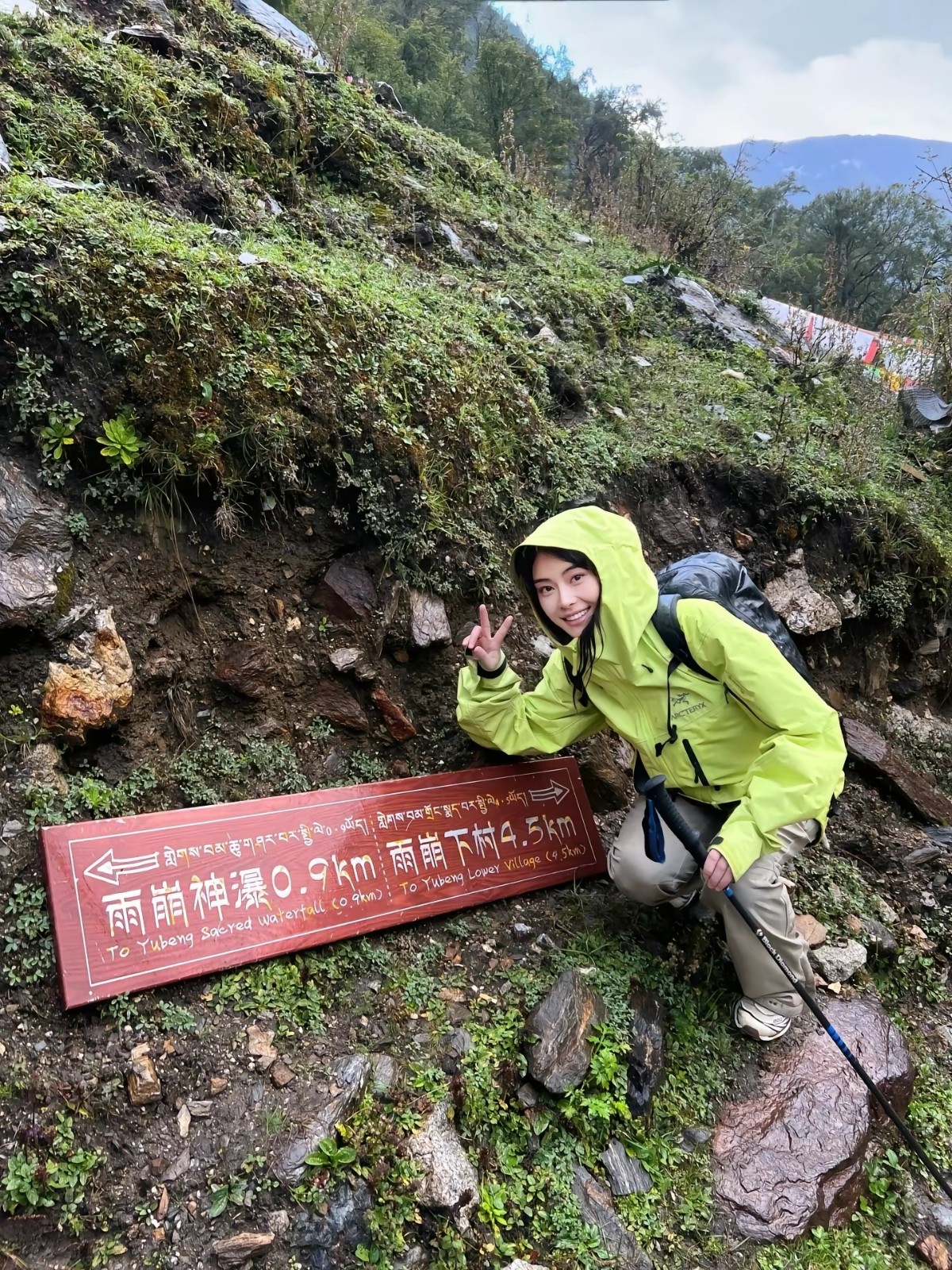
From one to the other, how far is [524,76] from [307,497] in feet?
64.9

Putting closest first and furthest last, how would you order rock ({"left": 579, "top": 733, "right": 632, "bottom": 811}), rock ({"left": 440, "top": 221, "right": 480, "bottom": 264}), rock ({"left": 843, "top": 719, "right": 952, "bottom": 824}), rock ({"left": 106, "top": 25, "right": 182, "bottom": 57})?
rock ({"left": 579, "top": 733, "right": 632, "bottom": 811}), rock ({"left": 843, "top": 719, "right": 952, "bottom": 824}), rock ({"left": 106, "top": 25, "right": 182, "bottom": 57}), rock ({"left": 440, "top": 221, "right": 480, "bottom": 264})

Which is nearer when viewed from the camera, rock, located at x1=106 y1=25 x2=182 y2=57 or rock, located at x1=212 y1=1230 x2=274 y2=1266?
rock, located at x1=212 y1=1230 x2=274 y2=1266

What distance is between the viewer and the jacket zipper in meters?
3.07

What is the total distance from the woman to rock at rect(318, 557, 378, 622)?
598mm

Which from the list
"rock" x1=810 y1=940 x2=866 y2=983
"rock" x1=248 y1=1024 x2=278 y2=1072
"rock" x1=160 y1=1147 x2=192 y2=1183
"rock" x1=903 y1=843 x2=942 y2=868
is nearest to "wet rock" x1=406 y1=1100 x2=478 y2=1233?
"rock" x1=248 y1=1024 x2=278 y2=1072

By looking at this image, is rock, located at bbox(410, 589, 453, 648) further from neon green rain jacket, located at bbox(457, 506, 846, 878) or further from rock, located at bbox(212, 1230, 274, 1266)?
rock, located at bbox(212, 1230, 274, 1266)

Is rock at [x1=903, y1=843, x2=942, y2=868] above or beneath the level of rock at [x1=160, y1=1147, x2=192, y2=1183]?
above

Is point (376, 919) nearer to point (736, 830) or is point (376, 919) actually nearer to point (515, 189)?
point (736, 830)

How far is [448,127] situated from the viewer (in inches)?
644

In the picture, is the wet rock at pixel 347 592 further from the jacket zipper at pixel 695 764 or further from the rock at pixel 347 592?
the jacket zipper at pixel 695 764

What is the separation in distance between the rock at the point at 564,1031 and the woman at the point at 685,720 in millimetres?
514

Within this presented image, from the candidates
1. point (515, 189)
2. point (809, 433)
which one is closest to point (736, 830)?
point (809, 433)

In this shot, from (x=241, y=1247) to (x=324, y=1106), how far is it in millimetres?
397

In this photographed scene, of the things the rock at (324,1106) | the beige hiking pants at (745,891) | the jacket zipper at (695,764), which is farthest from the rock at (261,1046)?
the jacket zipper at (695,764)
